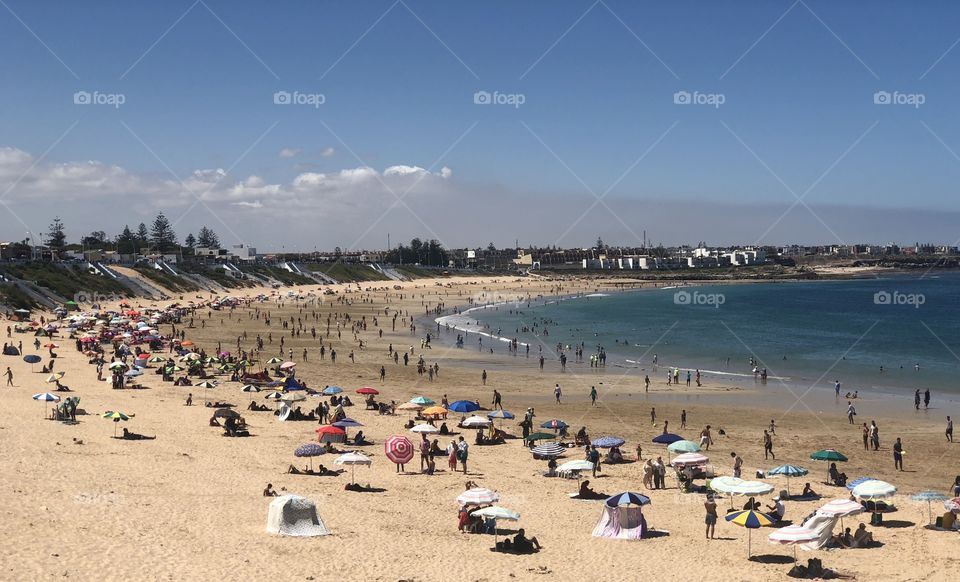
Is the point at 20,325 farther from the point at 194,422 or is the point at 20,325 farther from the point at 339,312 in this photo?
the point at 339,312

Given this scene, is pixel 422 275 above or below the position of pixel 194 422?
above

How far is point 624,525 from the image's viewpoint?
598 inches

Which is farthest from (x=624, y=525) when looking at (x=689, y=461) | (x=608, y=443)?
(x=608, y=443)

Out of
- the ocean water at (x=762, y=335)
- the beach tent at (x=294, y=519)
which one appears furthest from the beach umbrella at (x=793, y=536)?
the ocean water at (x=762, y=335)

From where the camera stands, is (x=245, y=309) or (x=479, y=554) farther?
(x=245, y=309)

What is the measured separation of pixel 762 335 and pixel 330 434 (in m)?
46.6

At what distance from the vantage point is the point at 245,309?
80562mm

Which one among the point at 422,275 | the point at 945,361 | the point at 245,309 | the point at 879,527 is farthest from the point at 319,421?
the point at 422,275

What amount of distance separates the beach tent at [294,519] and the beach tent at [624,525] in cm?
511

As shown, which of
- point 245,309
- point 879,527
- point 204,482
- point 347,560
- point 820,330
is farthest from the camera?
point 245,309

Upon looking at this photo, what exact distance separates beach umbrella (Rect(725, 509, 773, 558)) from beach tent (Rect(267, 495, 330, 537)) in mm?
7418

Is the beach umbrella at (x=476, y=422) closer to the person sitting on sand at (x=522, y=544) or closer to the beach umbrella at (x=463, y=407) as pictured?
the beach umbrella at (x=463, y=407)

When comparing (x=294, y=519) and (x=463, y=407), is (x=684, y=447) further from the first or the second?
(x=294, y=519)

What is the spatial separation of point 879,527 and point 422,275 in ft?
510
